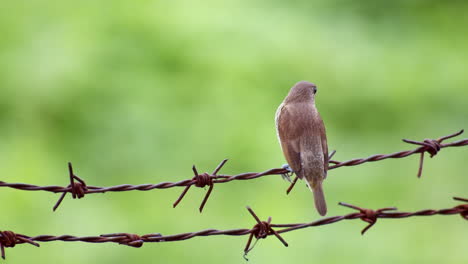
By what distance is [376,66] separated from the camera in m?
14.9

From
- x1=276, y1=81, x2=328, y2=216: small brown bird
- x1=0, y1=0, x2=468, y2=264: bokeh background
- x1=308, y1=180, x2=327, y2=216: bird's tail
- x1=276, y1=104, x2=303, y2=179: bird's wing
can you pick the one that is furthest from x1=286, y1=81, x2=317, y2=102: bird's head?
x1=0, y1=0, x2=468, y2=264: bokeh background

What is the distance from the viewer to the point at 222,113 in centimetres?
1309

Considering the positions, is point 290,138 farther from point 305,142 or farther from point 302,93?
point 302,93

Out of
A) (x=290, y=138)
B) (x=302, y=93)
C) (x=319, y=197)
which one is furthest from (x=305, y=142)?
(x=302, y=93)

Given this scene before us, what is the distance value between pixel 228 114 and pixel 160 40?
2.46m

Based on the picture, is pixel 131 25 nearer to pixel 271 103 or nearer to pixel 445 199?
pixel 271 103

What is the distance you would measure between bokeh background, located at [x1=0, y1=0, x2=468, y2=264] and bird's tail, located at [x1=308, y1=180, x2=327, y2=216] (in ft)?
13.8

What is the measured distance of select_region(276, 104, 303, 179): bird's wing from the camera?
5.63 metres

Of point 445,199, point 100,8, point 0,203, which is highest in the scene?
point 100,8

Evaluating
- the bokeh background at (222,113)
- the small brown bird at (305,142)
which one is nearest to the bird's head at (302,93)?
the small brown bird at (305,142)

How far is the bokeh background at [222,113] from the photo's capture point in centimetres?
1045

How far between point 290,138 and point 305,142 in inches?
Answer: 4.6

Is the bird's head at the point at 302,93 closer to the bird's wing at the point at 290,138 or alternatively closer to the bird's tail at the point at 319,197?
the bird's wing at the point at 290,138

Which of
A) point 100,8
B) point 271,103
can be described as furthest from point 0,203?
point 100,8
